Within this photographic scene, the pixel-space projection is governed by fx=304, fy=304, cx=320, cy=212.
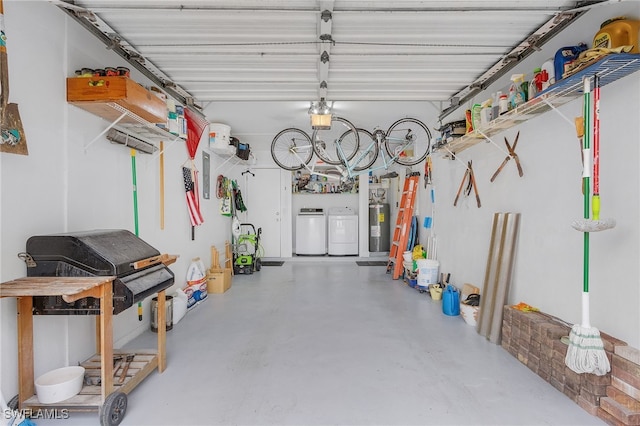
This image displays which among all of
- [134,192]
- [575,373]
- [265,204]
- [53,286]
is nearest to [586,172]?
[575,373]

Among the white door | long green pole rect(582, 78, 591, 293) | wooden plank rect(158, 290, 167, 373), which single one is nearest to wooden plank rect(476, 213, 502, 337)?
long green pole rect(582, 78, 591, 293)

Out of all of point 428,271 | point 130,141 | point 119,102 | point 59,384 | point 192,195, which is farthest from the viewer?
point 428,271

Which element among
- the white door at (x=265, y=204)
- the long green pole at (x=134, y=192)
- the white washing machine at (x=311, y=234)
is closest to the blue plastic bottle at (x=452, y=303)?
the long green pole at (x=134, y=192)

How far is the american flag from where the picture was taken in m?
3.91

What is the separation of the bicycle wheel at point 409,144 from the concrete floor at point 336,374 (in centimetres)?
240

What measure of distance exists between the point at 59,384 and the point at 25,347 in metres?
0.29

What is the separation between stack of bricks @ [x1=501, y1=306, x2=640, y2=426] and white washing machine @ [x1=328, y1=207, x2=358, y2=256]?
4.81m

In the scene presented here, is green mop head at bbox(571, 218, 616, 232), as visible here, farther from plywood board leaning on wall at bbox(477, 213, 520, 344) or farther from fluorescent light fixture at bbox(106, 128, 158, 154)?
fluorescent light fixture at bbox(106, 128, 158, 154)

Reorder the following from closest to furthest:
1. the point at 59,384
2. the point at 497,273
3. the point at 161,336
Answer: the point at 59,384, the point at 161,336, the point at 497,273

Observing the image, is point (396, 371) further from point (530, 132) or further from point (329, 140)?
point (329, 140)

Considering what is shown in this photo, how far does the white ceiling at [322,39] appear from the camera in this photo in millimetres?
1965

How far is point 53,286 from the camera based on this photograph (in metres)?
1.52

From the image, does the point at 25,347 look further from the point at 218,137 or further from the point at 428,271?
the point at 428,271

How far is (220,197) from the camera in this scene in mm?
5391
